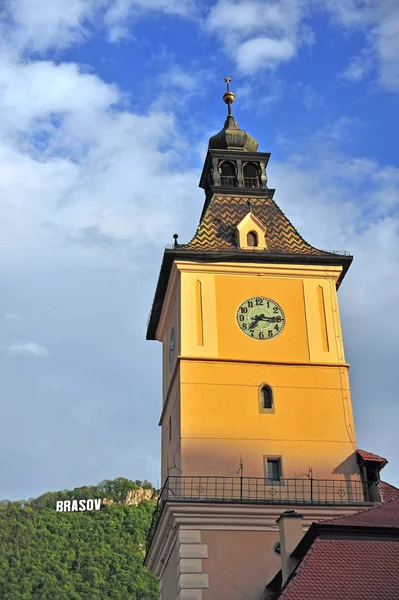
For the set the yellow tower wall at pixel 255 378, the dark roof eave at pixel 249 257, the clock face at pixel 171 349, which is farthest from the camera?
the clock face at pixel 171 349

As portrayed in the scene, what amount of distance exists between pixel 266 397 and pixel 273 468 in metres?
1.91

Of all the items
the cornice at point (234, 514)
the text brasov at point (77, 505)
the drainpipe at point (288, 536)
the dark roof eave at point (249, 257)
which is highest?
the text brasov at point (77, 505)

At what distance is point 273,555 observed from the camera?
913 inches

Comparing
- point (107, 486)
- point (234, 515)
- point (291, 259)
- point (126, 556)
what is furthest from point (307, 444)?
point (107, 486)

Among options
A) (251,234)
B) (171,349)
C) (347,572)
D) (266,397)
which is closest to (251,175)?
(251,234)

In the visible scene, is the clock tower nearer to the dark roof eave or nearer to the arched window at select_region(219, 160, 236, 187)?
the dark roof eave

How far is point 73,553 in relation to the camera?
309 feet

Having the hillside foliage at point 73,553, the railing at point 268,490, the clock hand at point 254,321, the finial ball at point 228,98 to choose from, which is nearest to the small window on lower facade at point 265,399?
the clock hand at point 254,321

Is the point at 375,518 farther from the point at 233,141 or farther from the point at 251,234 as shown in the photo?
the point at 233,141

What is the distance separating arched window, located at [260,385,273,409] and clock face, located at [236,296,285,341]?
1.44m

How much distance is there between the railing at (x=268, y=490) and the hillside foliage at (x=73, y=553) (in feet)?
208

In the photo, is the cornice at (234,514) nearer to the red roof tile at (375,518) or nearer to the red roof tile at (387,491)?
the red roof tile at (387,491)

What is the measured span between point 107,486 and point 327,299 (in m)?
97.7

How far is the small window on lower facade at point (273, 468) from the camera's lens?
973 inches
